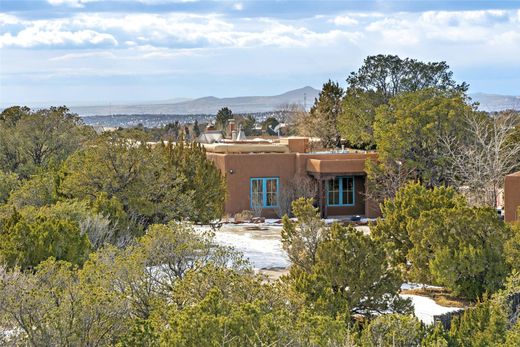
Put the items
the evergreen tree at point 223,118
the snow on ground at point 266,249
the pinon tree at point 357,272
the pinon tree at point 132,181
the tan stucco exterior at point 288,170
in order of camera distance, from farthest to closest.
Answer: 1. the evergreen tree at point 223,118
2. the tan stucco exterior at point 288,170
3. the pinon tree at point 132,181
4. the snow on ground at point 266,249
5. the pinon tree at point 357,272

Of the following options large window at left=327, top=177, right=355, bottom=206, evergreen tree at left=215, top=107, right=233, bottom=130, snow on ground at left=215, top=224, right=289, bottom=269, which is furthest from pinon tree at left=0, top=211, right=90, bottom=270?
evergreen tree at left=215, top=107, right=233, bottom=130

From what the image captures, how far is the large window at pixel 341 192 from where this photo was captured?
34.5 metres

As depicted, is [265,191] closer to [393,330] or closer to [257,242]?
[257,242]

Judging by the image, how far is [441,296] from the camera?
18219 millimetres

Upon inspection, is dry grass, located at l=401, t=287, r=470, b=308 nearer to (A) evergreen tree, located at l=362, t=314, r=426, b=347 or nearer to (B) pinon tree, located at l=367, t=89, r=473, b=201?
(A) evergreen tree, located at l=362, t=314, r=426, b=347

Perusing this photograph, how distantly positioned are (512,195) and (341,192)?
12.3 m

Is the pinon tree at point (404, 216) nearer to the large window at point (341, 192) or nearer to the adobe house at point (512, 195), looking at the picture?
the adobe house at point (512, 195)

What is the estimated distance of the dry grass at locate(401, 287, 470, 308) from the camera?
57.3ft

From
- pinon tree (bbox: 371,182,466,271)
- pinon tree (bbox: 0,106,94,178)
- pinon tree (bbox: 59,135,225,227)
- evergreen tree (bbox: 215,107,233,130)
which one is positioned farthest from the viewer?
evergreen tree (bbox: 215,107,233,130)

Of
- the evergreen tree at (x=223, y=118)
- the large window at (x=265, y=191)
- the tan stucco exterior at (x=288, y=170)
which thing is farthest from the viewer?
the evergreen tree at (x=223, y=118)

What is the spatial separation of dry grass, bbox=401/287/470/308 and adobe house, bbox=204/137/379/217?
48.5 feet

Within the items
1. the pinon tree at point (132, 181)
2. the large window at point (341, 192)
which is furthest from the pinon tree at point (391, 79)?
the pinon tree at point (132, 181)

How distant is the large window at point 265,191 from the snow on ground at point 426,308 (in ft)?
53.2

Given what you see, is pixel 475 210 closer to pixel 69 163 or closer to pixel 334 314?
pixel 334 314
